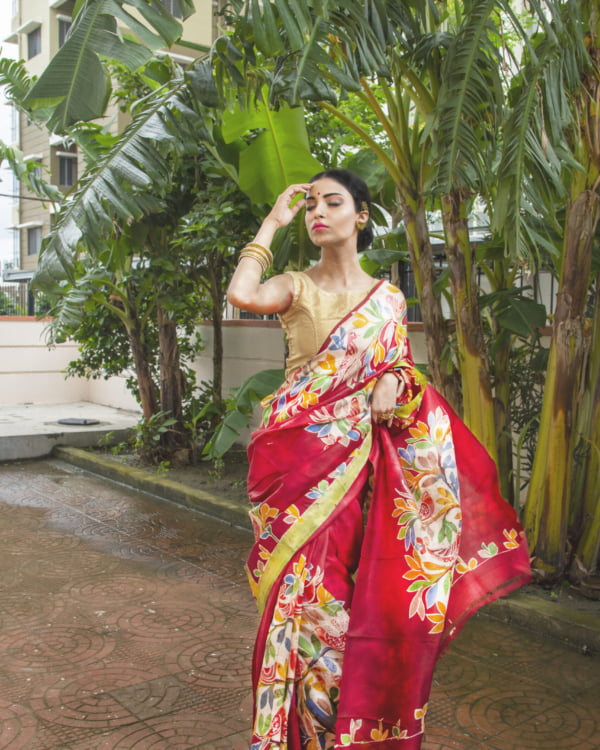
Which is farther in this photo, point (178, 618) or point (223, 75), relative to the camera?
point (178, 618)

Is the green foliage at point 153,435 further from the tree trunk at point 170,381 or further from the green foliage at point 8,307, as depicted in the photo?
the green foliage at point 8,307

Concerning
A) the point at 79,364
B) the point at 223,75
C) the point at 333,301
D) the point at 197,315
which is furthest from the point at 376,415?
the point at 79,364

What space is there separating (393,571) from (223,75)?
2.27 meters

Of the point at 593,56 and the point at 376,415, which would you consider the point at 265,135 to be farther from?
the point at 376,415

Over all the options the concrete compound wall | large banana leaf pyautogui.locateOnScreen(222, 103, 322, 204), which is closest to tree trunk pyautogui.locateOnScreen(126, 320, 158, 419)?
large banana leaf pyautogui.locateOnScreen(222, 103, 322, 204)

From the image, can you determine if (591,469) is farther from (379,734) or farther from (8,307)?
(8,307)

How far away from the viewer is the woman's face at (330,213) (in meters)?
2.86

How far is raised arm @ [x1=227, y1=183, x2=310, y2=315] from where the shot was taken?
275 centimetres

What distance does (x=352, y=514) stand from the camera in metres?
2.72

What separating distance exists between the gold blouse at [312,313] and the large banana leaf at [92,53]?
1003 mm

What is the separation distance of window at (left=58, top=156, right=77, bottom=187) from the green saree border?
24847 mm

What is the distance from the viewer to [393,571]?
8.79ft

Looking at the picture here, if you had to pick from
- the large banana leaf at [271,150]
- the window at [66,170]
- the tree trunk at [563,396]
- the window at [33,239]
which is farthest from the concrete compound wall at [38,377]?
the window at [33,239]

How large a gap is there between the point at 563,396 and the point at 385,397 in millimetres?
2100
